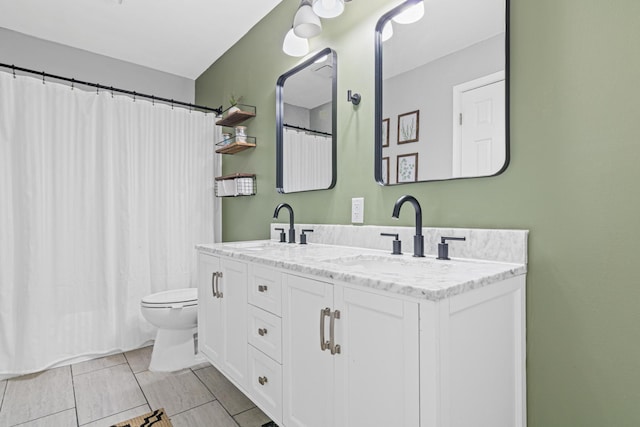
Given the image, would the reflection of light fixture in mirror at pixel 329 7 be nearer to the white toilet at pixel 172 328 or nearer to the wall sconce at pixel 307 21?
the wall sconce at pixel 307 21

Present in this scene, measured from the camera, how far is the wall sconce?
166 centimetres

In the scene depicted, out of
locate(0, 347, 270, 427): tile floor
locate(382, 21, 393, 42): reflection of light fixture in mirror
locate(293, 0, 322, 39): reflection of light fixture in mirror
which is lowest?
locate(0, 347, 270, 427): tile floor

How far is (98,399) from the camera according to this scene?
186cm

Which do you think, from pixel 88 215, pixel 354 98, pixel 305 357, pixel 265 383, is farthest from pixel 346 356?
pixel 88 215

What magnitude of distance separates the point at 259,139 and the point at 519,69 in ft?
5.84

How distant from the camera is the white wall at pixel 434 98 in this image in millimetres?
1273

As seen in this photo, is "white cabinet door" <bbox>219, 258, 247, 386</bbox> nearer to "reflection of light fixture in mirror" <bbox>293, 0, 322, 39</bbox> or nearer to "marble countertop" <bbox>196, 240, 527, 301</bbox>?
"marble countertop" <bbox>196, 240, 527, 301</bbox>

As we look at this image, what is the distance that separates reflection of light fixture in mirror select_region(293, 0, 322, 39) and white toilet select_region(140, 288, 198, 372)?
68.5 inches

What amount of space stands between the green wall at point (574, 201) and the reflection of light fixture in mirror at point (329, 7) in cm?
79

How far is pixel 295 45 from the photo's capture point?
2041 millimetres

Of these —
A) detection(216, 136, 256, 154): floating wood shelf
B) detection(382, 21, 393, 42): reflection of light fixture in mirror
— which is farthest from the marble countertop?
detection(216, 136, 256, 154): floating wood shelf

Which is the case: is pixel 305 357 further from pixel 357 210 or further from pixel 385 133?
pixel 385 133

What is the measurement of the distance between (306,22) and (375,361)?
5.38ft

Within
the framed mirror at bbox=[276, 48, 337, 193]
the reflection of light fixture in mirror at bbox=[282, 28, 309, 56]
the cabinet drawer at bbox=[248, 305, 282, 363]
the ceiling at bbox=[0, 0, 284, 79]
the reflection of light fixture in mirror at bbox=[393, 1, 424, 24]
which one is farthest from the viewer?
A: the ceiling at bbox=[0, 0, 284, 79]
